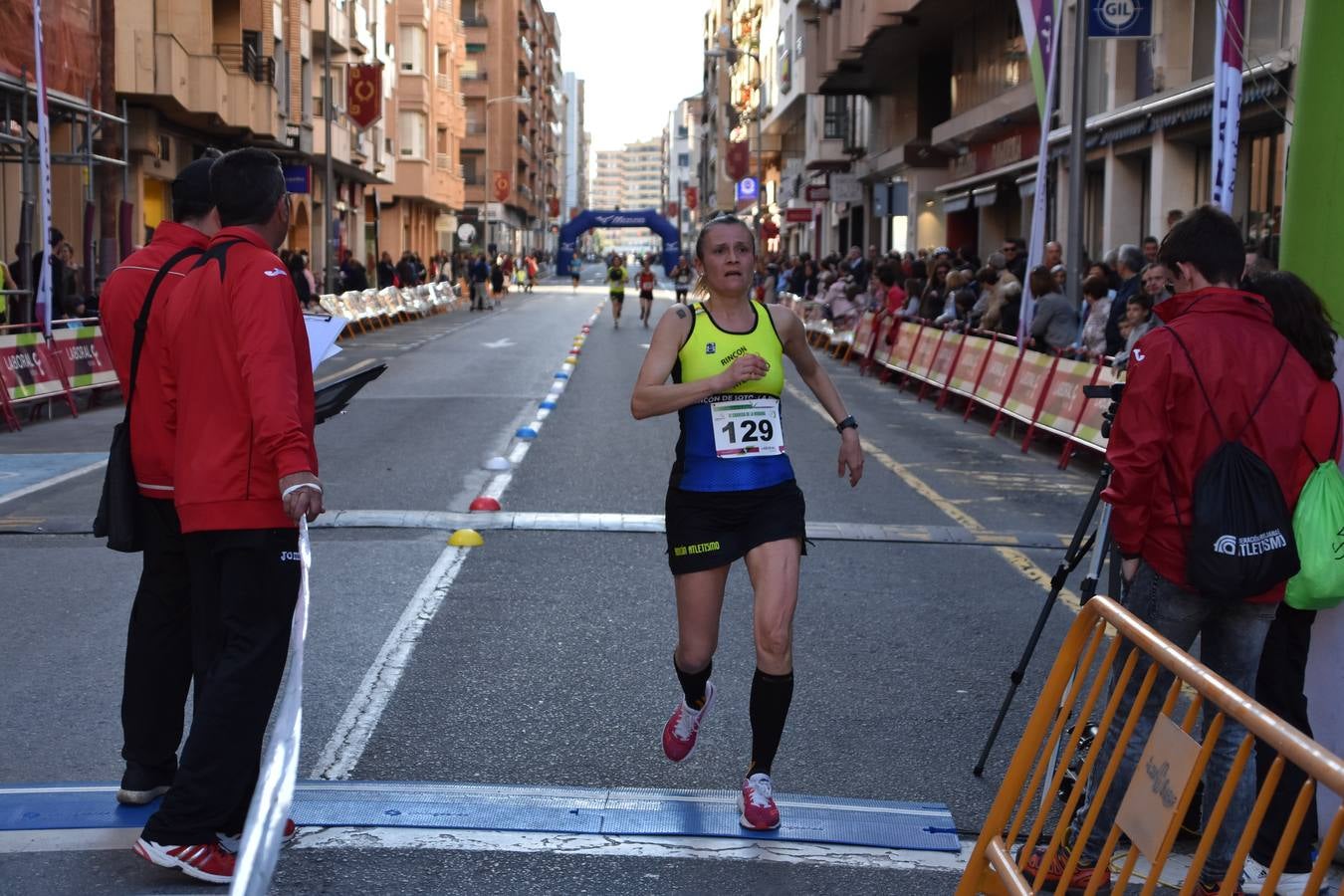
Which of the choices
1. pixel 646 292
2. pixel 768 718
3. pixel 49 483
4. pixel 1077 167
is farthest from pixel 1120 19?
pixel 646 292

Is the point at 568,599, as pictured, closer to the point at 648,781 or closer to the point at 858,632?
the point at 858,632

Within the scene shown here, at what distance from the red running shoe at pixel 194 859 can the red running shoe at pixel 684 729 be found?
155cm

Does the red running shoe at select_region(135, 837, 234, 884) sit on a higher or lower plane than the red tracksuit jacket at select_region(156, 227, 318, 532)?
lower

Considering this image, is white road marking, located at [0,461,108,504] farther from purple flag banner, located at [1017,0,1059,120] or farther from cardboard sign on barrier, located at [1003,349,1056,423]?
purple flag banner, located at [1017,0,1059,120]

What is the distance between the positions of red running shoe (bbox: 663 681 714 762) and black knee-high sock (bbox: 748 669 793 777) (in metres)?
0.38

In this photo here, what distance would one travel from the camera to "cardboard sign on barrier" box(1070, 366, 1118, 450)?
14.5 metres

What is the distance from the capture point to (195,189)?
515 centimetres

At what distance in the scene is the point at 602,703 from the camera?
669 cm

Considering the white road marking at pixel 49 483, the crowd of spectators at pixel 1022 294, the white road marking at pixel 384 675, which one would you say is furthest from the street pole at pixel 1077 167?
the white road marking at pixel 384 675

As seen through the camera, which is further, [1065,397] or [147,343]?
[1065,397]

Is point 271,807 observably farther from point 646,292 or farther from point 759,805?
point 646,292

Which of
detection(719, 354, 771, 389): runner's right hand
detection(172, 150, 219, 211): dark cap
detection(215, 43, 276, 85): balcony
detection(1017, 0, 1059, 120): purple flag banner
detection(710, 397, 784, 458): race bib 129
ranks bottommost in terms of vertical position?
detection(710, 397, 784, 458): race bib 129

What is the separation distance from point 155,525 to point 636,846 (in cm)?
168

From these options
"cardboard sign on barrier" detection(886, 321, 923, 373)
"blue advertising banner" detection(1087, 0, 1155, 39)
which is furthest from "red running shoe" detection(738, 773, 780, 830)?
"cardboard sign on barrier" detection(886, 321, 923, 373)
